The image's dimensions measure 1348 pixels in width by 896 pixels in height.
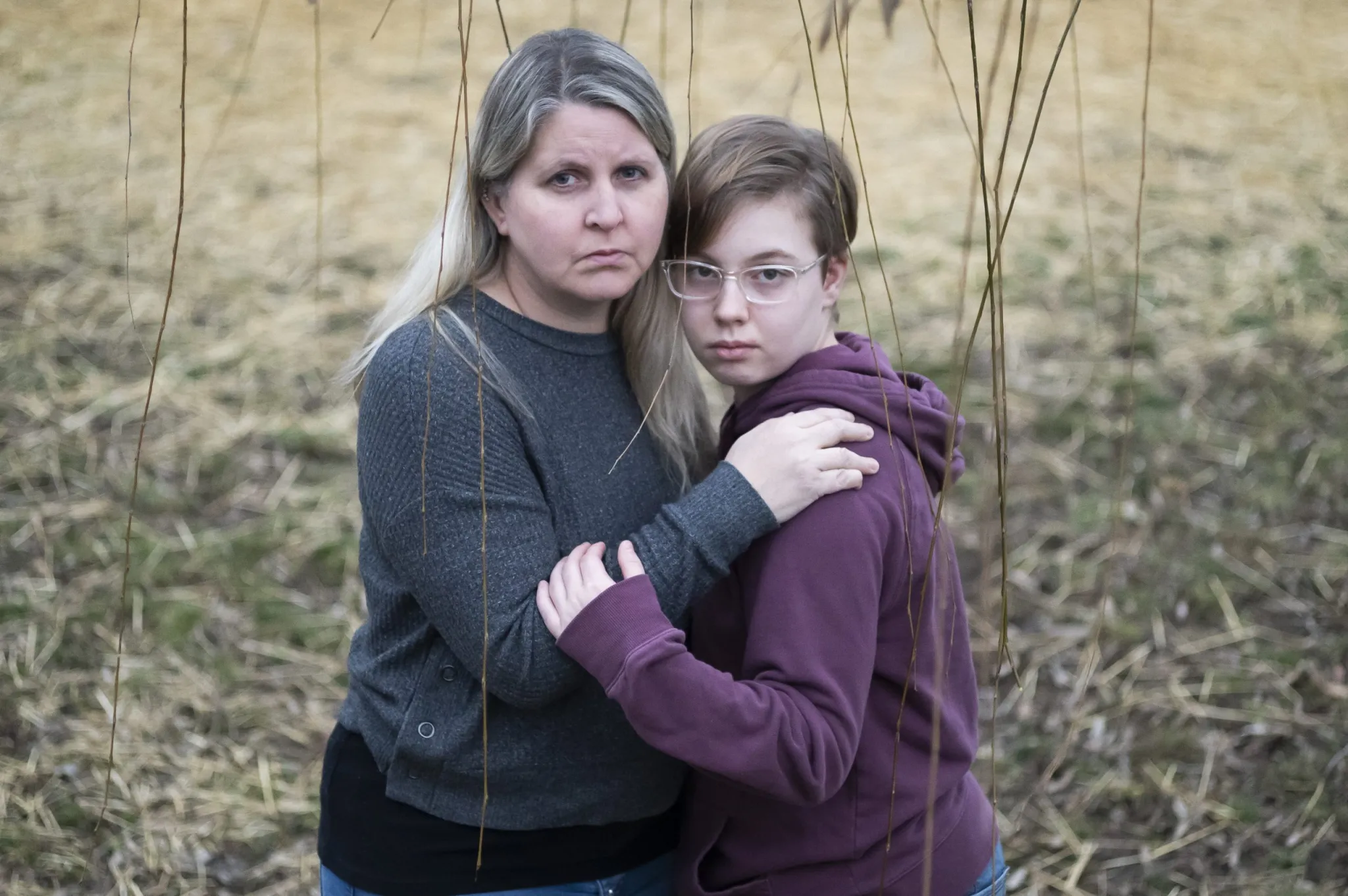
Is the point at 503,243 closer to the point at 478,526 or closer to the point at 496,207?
the point at 496,207

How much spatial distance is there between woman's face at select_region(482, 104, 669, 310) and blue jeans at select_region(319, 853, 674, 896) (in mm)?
731

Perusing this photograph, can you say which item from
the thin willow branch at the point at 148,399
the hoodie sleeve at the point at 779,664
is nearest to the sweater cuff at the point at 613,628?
the hoodie sleeve at the point at 779,664

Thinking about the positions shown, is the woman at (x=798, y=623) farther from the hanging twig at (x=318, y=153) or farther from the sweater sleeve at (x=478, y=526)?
the hanging twig at (x=318, y=153)

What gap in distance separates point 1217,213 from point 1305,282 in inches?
23.6

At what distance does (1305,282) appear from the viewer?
4297mm

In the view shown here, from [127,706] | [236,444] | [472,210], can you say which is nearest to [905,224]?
[236,444]

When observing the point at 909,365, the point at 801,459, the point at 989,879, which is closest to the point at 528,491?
the point at 801,459

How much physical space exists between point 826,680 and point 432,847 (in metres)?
0.56

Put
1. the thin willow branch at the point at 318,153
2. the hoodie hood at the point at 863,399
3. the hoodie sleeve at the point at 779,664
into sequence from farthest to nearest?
the hoodie hood at the point at 863,399 → the hoodie sleeve at the point at 779,664 → the thin willow branch at the point at 318,153

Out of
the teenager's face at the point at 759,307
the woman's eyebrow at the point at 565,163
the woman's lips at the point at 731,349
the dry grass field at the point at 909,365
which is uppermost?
the woman's eyebrow at the point at 565,163

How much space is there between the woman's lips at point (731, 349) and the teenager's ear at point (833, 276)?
0.12 m

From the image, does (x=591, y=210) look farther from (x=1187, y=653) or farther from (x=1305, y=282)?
(x=1305, y=282)

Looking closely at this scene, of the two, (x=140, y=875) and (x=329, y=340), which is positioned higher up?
(x=329, y=340)

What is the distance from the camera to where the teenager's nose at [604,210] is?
4.90ft
